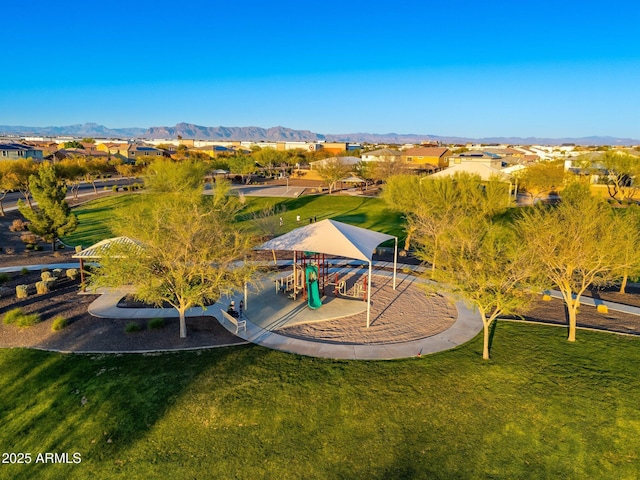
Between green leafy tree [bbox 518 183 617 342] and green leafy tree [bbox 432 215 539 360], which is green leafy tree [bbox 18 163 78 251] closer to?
green leafy tree [bbox 432 215 539 360]

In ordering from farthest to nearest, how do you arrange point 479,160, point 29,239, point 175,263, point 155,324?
point 479,160, point 29,239, point 155,324, point 175,263

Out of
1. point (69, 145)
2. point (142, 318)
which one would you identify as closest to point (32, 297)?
point (142, 318)

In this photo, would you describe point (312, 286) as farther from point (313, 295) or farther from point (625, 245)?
point (625, 245)

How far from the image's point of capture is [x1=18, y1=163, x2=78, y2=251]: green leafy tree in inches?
1178

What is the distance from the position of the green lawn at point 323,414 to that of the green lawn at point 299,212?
24.7 meters

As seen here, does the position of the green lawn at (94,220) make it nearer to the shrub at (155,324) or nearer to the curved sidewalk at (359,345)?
the shrub at (155,324)

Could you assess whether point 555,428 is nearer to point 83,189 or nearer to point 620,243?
point 620,243

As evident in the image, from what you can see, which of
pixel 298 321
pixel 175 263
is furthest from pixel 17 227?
pixel 298 321

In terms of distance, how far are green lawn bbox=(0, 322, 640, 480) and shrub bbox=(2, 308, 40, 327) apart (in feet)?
8.89

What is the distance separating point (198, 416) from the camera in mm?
12461

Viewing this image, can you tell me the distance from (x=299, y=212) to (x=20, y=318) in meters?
36.3

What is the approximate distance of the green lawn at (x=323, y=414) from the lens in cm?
1081

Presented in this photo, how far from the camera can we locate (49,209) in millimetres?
30438

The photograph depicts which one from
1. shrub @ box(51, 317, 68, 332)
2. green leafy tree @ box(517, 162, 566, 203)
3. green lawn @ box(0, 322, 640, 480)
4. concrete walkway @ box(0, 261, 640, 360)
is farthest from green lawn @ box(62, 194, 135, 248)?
green leafy tree @ box(517, 162, 566, 203)
